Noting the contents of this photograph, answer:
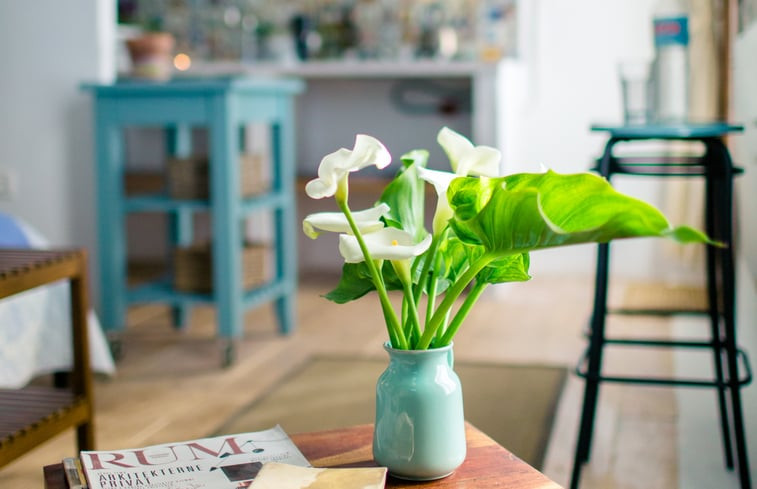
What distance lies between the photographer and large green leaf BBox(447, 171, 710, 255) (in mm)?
889

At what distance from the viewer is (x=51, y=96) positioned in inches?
131

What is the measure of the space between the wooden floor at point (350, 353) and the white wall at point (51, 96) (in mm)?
571

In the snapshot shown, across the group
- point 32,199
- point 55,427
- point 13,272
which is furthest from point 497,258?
point 32,199

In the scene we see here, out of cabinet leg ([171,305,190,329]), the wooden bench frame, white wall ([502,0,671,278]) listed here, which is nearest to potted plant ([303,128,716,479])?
the wooden bench frame

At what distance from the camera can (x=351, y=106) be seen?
15.1 feet

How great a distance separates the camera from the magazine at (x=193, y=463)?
103cm

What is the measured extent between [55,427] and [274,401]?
0.77 meters

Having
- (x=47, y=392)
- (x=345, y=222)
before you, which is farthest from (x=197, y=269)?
(x=345, y=222)

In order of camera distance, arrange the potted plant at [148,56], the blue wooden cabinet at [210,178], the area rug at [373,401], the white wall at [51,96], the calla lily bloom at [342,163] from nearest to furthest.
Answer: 1. the calla lily bloom at [342,163]
2. the area rug at [373,401]
3. the blue wooden cabinet at [210,178]
4. the potted plant at [148,56]
5. the white wall at [51,96]

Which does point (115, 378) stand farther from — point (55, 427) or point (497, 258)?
point (497, 258)

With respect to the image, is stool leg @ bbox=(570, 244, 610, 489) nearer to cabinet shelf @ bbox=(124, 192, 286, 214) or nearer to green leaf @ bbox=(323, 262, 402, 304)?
green leaf @ bbox=(323, 262, 402, 304)

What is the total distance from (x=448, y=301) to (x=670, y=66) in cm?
117

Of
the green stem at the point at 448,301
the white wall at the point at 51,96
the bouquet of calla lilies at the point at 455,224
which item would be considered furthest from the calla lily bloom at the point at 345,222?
the white wall at the point at 51,96

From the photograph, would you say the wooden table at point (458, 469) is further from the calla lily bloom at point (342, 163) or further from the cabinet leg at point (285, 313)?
the cabinet leg at point (285, 313)
